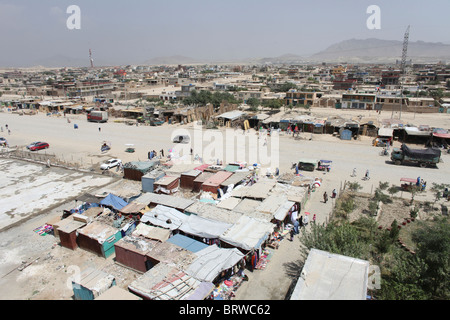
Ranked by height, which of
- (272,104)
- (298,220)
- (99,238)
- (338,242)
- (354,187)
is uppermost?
(272,104)

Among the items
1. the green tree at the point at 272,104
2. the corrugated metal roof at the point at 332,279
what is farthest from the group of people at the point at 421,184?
the green tree at the point at 272,104

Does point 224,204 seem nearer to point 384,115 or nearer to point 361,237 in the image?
point 361,237

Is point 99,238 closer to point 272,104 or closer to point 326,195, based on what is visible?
point 326,195

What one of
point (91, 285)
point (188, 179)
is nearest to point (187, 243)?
point (91, 285)

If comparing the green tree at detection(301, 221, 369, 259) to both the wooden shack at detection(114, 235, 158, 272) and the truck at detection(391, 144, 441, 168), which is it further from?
the truck at detection(391, 144, 441, 168)

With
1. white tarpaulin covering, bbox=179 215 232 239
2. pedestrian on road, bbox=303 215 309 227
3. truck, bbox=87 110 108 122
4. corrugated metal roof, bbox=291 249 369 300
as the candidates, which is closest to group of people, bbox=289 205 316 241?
pedestrian on road, bbox=303 215 309 227

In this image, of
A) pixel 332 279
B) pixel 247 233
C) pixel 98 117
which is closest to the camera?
pixel 332 279
